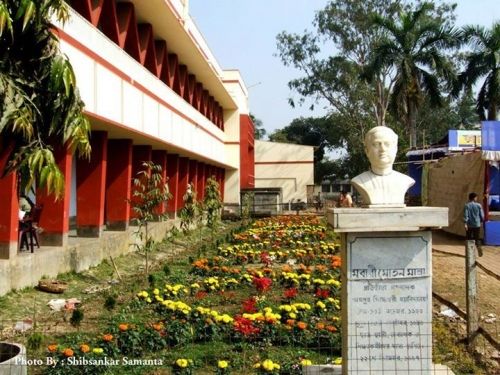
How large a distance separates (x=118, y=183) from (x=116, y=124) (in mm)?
3869

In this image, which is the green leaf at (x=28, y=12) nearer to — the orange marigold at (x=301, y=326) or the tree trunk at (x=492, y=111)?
the orange marigold at (x=301, y=326)

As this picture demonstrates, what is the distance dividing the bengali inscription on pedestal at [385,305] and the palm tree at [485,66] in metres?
28.8

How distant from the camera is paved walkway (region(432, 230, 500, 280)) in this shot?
15.2 m

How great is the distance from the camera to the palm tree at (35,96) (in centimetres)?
377

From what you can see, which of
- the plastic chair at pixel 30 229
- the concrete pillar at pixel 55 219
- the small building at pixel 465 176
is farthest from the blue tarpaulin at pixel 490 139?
the plastic chair at pixel 30 229

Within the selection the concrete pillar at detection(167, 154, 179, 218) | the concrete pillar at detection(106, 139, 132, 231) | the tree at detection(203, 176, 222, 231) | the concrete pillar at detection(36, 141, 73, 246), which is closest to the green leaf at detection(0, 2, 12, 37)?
the concrete pillar at detection(36, 141, 73, 246)

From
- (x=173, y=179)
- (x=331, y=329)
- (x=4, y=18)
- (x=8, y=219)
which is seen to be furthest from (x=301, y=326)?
(x=173, y=179)

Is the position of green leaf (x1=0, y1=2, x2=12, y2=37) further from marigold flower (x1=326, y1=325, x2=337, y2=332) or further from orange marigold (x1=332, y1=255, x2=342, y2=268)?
orange marigold (x1=332, y1=255, x2=342, y2=268)

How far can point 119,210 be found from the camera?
59.0 ft

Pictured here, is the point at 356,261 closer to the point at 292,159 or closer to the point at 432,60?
the point at 432,60

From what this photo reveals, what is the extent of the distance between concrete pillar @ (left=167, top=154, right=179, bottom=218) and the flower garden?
1382 cm

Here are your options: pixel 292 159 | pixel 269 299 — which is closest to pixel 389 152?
pixel 269 299

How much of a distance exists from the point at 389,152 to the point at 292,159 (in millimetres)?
48096

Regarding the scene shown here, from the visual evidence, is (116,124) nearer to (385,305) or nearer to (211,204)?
(211,204)
